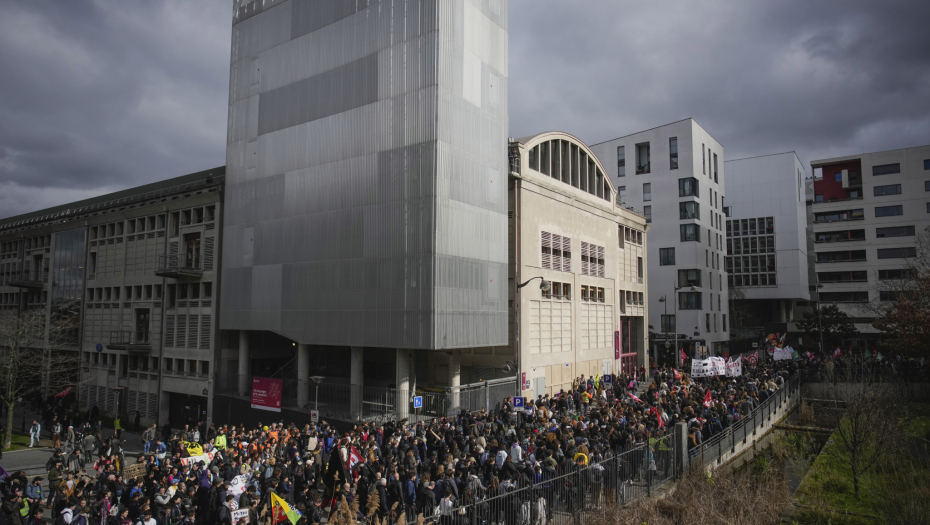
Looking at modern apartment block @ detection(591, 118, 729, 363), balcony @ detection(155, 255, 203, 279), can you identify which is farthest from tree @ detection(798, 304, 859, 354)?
balcony @ detection(155, 255, 203, 279)

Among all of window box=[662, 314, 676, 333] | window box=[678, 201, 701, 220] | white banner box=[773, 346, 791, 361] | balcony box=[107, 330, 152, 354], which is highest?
window box=[678, 201, 701, 220]

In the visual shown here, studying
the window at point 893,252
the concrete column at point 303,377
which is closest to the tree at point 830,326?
the window at point 893,252

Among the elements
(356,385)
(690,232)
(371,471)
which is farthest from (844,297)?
(371,471)

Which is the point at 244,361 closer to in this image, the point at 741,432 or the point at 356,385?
the point at 356,385

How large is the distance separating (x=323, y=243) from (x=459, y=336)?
9.62 meters

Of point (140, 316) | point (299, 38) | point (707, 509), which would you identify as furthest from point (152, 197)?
point (707, 509)

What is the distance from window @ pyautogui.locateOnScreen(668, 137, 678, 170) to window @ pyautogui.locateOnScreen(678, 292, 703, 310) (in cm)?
1429

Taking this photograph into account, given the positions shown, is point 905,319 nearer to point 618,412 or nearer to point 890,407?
point 890,407

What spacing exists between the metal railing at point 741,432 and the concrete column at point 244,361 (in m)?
27.8

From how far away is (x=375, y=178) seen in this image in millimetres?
30094

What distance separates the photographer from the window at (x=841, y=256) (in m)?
77.1

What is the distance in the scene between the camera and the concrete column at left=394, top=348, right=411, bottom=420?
2809 cm

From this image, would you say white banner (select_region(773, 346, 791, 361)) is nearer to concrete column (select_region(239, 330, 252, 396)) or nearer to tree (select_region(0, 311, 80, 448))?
concrete column (select_region(239, 330, 252, 396))

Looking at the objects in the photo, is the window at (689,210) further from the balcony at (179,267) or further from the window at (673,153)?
the balcony at (179,267)
